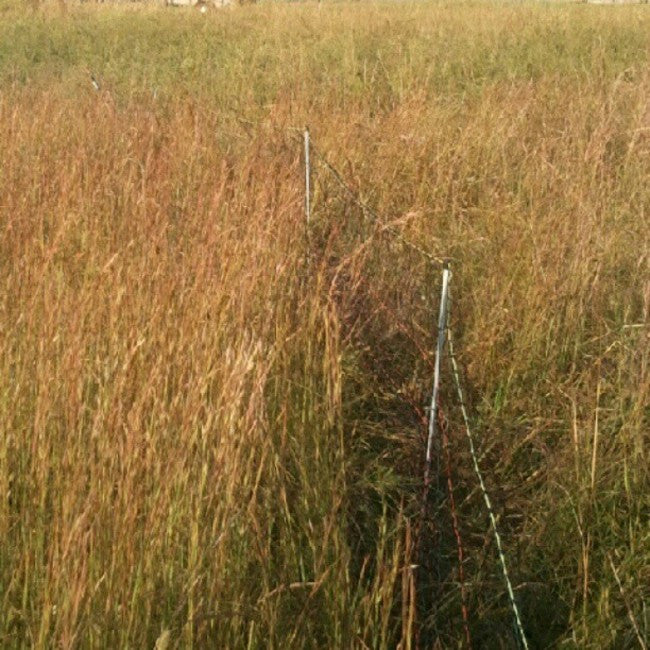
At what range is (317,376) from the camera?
8.73 feet

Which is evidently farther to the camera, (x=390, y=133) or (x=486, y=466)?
(x=390, y=133)

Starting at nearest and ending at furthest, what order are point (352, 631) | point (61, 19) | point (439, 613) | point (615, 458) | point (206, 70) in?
point (352, 631) < point (439, 613) < point (615, 458) < point (206, 70) < point (61, 19)

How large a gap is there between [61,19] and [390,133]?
702cm

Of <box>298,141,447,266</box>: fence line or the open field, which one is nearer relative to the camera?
the open field

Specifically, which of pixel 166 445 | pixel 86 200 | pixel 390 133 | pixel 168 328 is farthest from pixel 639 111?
pixel 166 445

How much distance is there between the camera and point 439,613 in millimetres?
2250

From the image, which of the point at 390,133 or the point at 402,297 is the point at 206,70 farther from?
the point at 402,297

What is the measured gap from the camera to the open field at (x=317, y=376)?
1.75m

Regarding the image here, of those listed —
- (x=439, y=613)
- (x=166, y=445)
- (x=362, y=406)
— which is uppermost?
(x=166, y=445)

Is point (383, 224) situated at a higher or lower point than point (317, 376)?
higher

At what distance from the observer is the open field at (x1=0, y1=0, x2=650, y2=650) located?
175cm

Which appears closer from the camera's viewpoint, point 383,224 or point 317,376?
point 317,376

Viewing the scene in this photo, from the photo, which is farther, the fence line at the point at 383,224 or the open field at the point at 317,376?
the fence line at the point at 383,224

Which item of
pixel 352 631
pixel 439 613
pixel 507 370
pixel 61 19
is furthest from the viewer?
pixel 61 19
